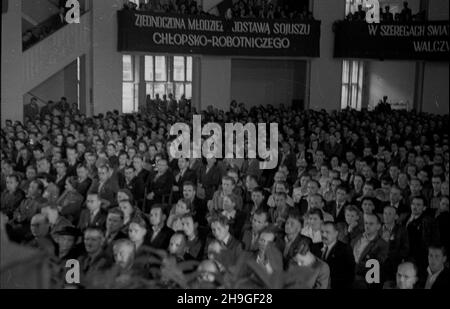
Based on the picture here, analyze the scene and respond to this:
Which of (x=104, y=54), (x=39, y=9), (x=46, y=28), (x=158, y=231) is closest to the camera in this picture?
(x=158, y=231)

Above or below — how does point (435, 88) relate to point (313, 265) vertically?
above

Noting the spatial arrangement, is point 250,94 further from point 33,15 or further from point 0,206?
point 0,206

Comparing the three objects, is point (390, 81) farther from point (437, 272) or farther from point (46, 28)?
point (437, 272)

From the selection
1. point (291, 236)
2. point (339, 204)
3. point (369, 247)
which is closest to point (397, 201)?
point (339, 204)

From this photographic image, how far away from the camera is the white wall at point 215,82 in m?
19.4

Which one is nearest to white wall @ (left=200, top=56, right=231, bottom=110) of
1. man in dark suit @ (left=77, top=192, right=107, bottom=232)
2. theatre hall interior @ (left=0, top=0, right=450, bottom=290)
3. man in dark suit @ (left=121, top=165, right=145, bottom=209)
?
theatre hall interior @ (left=0, top=0, right=450, bottom=290)

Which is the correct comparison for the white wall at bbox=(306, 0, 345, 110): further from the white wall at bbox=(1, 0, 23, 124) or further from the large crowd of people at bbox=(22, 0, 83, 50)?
the white wall at bbox=(1, 0, 23, 124)

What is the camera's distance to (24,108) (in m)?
17.1

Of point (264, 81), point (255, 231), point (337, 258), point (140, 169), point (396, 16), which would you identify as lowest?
point (337, 258)

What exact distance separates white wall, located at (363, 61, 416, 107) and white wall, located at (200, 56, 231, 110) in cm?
550

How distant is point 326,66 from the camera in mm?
20312

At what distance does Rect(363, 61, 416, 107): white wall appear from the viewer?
21344 millimetres

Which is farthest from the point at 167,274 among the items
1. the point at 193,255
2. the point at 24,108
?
the point at 24,108

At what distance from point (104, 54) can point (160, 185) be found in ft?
29.2
